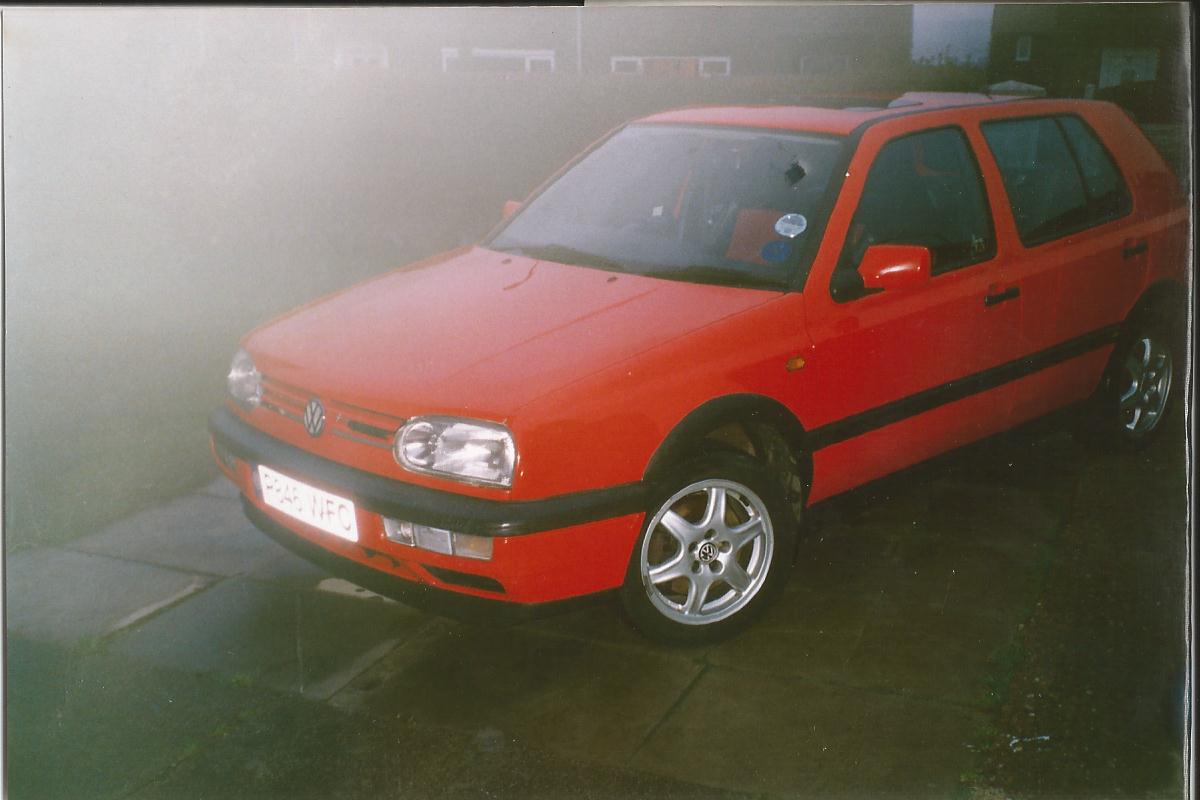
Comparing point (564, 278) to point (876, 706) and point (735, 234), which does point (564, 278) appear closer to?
point (735, 234)

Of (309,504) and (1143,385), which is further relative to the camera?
(1143,385)

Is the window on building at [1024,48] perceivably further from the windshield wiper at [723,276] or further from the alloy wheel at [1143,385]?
the windshield wiper at [723,276]

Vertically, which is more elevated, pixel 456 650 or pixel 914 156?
pixel 914 156

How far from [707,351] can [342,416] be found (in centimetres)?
109

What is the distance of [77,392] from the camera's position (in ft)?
14.3

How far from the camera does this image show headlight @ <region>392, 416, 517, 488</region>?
9.97ft

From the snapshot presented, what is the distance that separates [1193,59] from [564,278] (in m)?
2.22

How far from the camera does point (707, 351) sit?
3.32m

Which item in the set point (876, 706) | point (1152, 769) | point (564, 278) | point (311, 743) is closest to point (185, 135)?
point (564, 278)

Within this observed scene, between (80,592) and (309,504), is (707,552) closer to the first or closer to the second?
(309,504)

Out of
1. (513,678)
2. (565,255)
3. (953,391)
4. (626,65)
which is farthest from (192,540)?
(953,391)

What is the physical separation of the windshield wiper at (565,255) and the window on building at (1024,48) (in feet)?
5.50

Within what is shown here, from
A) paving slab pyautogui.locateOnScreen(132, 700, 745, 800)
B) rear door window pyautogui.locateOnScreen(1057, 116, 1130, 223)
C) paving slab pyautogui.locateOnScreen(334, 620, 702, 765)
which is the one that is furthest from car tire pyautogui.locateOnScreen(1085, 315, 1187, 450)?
paving slab pyautogui.locateOnScreen(132, 700, 745, 800)

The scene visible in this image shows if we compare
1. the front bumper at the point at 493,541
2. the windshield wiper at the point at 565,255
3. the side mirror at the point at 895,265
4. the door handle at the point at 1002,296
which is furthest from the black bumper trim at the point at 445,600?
the door handle at the point at 1002,296
